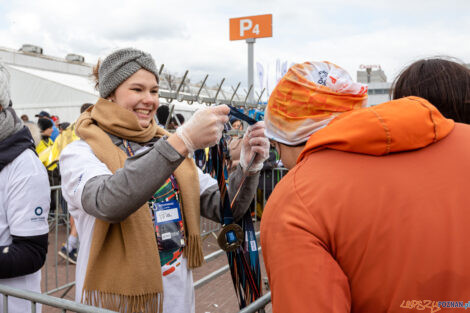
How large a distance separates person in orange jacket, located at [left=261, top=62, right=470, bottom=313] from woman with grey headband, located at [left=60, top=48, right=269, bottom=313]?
1.95 ft

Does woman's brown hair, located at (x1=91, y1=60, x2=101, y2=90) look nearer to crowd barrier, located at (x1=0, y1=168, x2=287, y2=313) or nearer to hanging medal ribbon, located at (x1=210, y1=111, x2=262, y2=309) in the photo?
hanging medal ribbon, located at (x1=210, y1=111, x2=262, y2=309)

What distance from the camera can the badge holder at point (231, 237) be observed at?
1.71 meters

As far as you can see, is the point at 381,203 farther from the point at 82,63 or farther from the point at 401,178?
the point at 82,63

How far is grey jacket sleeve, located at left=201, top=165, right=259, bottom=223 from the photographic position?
6.16 feet

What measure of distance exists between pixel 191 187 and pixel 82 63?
28.6m

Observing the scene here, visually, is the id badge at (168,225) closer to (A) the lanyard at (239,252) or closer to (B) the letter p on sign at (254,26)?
(A) the lanyard at (239,252)

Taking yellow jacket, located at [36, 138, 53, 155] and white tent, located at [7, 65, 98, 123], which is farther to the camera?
white tent, located at [7, 65, 98, 123]

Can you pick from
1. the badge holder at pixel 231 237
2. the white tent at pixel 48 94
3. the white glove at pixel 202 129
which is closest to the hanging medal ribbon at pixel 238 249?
the badge holder at pixel 231 237

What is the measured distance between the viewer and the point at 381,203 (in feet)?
2.85

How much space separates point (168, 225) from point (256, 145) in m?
0.55

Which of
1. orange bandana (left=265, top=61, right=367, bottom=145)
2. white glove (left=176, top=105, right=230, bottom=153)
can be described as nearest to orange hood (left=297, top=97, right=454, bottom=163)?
orange bandana (left=265, top=61, right=367, bottom=145)

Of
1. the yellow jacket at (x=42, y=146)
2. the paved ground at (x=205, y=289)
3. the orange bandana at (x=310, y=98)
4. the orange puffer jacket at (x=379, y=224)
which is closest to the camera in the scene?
the orange puffer jacket at (x=379, y=224)

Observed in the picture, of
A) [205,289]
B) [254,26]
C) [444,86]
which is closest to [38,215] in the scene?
[444,86]

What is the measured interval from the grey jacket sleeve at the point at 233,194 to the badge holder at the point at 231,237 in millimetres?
137
